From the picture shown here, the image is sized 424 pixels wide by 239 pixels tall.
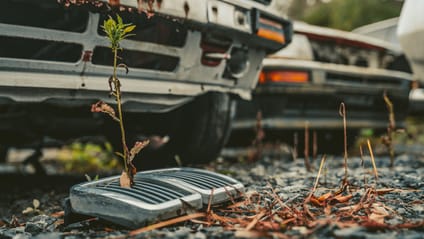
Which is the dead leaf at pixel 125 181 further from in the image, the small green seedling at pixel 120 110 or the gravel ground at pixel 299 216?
the gravel ground at pixel 299 216

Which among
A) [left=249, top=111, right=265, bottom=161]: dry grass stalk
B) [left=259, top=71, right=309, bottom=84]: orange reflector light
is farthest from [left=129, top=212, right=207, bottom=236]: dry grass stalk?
[left=259, top=71, right=309, bottom=84]: orange reflector light

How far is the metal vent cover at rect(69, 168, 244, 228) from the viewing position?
A: 4.73 feet

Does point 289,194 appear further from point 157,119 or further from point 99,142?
point 99,142

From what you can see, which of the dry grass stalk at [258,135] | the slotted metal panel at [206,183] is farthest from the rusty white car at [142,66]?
the slotted metal panel at [206,183]

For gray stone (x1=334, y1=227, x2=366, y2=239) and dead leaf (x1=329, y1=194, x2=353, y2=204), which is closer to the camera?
gray stone (x1=334, y1=227, x2=366, y2=239)

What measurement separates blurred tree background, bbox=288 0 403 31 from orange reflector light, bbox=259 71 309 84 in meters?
10.1

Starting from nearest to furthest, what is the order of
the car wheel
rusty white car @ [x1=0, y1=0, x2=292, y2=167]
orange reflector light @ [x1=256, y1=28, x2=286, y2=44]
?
rusty white car @ [x1=0, y1=0, x2=292, y2=167], orange reflector light @ [x1=256, y1=28, x2=286, y2=44], the car wheel

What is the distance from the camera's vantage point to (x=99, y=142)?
333 centimetres

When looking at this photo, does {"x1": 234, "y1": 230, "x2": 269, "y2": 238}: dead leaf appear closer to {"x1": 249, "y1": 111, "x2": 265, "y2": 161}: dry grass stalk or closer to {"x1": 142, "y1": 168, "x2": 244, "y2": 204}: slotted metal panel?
{"x1": 142, "y1": 168, "x2": 244, "y2": 204}: slotted metal panel

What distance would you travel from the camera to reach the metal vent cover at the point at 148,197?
1440 mm

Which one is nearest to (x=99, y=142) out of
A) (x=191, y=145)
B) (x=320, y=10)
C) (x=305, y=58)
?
(x=191, y=145)

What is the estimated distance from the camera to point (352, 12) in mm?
13742

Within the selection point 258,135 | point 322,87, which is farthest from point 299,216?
point 322,87

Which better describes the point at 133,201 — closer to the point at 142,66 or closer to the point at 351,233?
the point at 351,233
